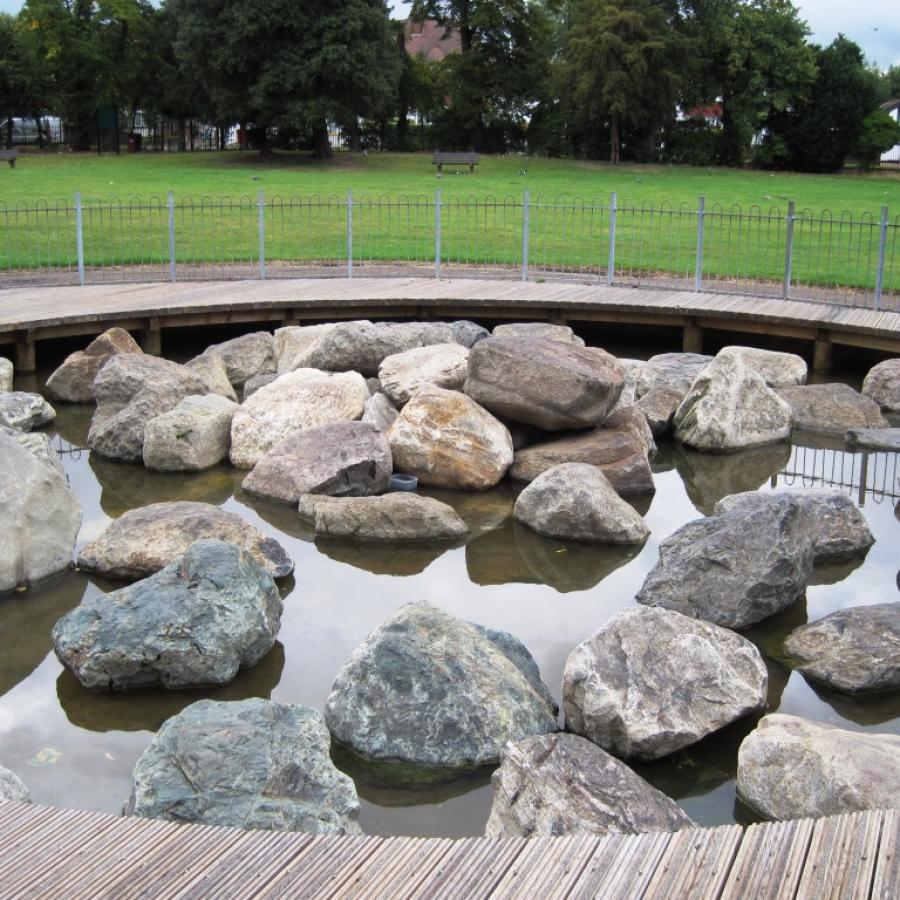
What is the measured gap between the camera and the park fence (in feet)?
65.0

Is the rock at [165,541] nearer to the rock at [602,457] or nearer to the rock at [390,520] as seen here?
the rock at [390,520]

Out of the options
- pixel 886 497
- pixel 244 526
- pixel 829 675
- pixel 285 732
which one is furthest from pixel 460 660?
pixel 886 497

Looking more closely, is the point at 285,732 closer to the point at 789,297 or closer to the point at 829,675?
the point at 829,675

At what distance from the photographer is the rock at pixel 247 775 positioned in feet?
20.3

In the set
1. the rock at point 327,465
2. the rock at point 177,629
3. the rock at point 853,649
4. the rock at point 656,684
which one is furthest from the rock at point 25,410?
the rock at point 853,649

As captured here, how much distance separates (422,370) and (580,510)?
3507 millimetres

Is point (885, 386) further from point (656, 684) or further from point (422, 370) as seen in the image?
point (656, 684)

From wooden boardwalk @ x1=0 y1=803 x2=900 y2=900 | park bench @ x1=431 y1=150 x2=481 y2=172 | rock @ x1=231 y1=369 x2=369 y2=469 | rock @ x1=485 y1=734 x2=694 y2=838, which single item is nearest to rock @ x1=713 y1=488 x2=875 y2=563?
rock @ x1=485 y1=734 x2=694 y2=838

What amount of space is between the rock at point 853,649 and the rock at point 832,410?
19.5 ft

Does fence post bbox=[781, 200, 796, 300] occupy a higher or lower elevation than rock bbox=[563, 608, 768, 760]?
higher

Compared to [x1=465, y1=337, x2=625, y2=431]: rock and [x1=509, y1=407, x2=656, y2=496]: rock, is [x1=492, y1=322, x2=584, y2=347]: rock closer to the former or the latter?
[x1=465, y1=337, x2=625, y2=431]: rock

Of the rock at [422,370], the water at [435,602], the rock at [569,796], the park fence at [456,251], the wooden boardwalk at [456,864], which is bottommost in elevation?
the water at [435,602]

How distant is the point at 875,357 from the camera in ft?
59.0

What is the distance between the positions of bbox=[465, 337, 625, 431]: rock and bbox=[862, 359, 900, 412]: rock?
4303 millimetres
